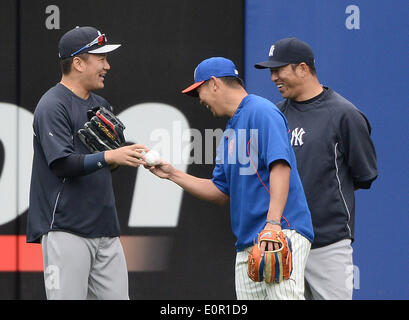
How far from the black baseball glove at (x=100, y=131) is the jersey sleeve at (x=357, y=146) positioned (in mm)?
1334

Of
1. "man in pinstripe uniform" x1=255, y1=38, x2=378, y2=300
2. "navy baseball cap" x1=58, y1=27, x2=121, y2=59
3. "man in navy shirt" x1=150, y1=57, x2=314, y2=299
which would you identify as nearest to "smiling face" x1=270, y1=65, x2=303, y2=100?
"man in pinstripe uniform" x1=255, y1=38, x2=378, y2=300

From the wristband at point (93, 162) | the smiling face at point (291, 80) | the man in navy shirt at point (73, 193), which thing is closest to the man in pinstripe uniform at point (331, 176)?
the smiling face at point (291, 80)

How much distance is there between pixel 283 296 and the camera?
3836 millimetres

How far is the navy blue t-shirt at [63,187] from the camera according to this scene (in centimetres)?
432

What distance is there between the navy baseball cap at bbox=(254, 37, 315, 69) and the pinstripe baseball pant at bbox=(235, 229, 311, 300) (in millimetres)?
1275

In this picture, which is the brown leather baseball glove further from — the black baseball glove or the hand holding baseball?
the black baseball glove

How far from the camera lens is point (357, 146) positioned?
14.9ft

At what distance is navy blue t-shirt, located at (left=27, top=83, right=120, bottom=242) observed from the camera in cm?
432

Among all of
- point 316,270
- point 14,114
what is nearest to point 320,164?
point 316,270
